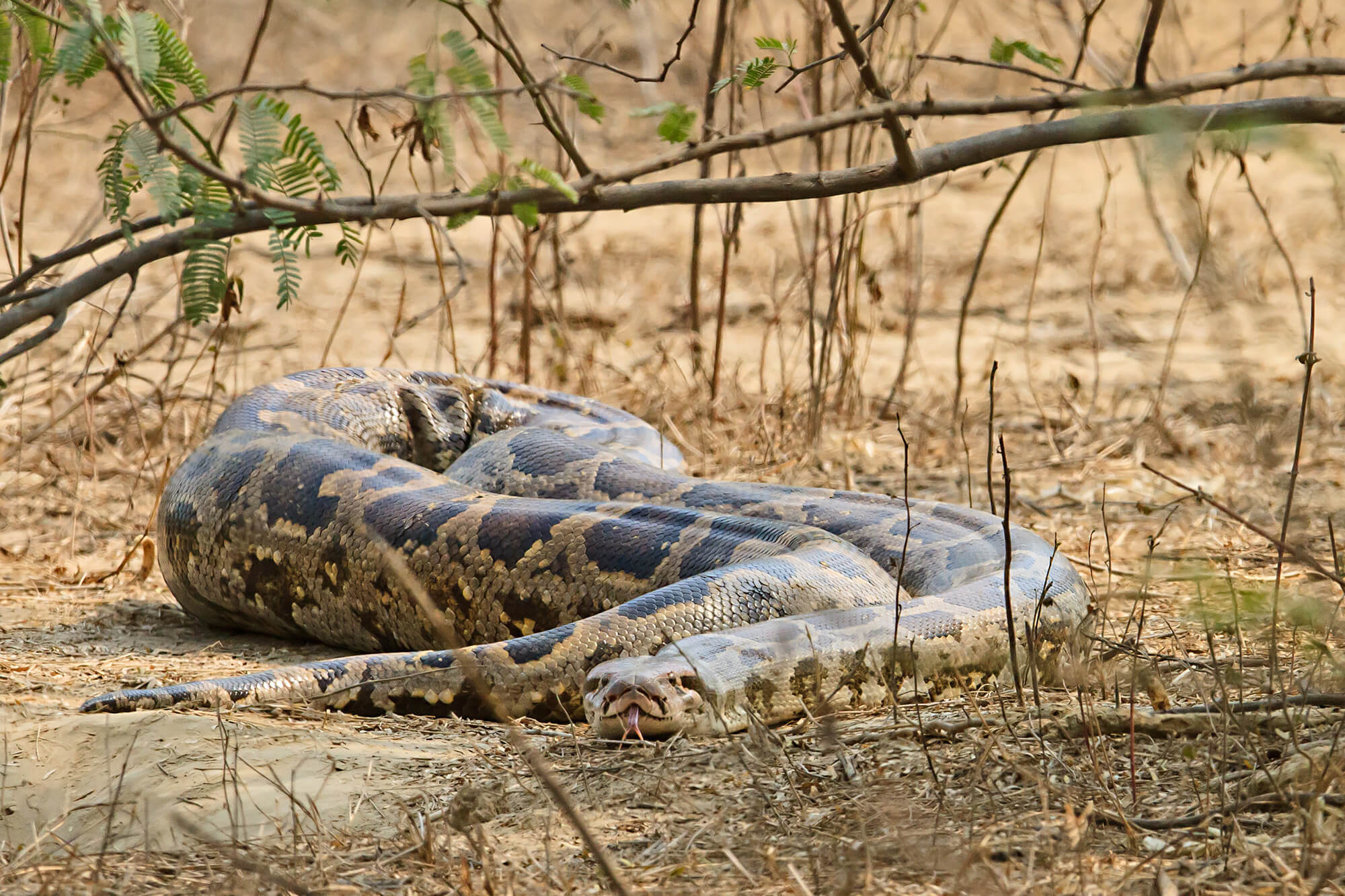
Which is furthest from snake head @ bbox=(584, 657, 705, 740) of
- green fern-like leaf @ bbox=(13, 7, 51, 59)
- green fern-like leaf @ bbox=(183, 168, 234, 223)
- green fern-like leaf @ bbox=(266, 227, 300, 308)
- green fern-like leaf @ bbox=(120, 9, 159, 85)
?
green fern-like leaf @ bbox=(13, 7, 51, 59)

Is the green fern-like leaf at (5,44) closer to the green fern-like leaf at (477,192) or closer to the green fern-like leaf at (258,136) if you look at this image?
the green fern-like leaf at (258,136)

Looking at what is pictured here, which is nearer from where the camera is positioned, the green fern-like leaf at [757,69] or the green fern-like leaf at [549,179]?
the green fern-like leaf at [549,179]

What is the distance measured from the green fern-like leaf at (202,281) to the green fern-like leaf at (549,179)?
30.8 inches

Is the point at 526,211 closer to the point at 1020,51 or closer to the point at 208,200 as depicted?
the point at 208,200

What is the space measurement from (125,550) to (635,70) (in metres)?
11.7

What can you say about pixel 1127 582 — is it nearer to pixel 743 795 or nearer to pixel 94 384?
pixel 743 795

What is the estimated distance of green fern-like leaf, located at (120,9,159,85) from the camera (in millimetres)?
2918

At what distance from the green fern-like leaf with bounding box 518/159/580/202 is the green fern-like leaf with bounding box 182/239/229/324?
78cm

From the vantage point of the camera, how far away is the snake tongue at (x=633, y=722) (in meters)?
3.79

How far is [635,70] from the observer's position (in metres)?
16.9

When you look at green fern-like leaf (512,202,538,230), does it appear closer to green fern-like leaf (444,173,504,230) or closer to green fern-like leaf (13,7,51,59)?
green fern-like leaf (444,173,504,230)

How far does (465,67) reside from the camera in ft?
10.0

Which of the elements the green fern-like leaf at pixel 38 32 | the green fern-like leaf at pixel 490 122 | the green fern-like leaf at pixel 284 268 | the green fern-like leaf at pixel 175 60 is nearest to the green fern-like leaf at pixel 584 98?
the green fern-like leaf at pixel 490 122

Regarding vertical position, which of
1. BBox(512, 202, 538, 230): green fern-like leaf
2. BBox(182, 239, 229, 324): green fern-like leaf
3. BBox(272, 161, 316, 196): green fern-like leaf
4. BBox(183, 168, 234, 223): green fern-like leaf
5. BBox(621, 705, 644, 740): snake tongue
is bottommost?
BBox(621, 705, 644, 740): snake tongue
